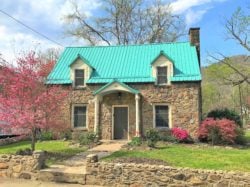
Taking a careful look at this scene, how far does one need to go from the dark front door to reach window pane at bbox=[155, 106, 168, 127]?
6.86 ft

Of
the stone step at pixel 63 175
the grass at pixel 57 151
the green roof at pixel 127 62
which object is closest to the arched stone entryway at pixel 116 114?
the green roof at pixel 127 62

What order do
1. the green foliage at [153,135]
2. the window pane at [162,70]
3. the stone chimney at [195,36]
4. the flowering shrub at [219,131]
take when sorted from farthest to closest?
the stone chimney at [195,36]
the window pane at [162,70]
the green foliage at [153,135]
the flowering shrub at [219,131]

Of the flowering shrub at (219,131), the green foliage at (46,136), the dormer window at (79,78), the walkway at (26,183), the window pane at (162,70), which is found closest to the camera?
the walkway at (26,183)

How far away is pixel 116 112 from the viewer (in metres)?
23.5

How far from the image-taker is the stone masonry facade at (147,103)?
22391 millimetres

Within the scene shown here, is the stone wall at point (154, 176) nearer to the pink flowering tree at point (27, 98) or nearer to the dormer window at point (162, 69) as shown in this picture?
the pink flowering tree at point (27, 98)

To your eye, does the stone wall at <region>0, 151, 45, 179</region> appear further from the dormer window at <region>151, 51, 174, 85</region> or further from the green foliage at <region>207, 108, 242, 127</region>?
the green foliage at <region>207, 108, 242, 127</region>

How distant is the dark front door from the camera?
23359 millimetres

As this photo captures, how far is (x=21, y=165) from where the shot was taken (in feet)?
41.5

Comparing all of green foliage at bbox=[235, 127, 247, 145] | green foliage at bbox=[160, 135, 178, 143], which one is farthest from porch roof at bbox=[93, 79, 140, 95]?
green foliage at bbox=[235, 127, 247, 145]

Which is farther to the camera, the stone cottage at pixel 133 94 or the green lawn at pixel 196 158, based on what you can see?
the stone cottage at pixel 133 94

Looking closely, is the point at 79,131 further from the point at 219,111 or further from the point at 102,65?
the point at 219,111

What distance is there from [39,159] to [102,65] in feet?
43.6

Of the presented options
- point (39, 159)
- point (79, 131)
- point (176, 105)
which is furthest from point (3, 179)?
point (176, 105)
